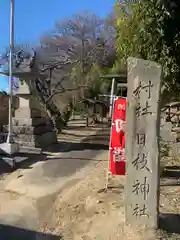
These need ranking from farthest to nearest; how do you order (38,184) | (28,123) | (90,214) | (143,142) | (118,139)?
(28,123)
(38,184)
(118,139)
(90,214)
(143,142)

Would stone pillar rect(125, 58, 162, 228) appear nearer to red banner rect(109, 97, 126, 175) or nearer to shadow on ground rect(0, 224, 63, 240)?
shadow on ground rect(0, 224, 63, 240)

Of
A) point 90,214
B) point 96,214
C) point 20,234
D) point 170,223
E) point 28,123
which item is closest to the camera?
point 170,223

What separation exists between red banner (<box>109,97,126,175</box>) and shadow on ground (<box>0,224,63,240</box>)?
2.31m

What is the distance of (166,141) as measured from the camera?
A: 46.9 feet

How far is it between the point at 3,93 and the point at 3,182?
9.89m

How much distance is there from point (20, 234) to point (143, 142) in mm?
2400

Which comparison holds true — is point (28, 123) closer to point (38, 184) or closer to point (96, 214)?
point (38, 184)

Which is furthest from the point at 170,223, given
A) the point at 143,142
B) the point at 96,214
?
the point at 143,142

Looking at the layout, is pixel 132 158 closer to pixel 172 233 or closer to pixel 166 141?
pixel 172 233

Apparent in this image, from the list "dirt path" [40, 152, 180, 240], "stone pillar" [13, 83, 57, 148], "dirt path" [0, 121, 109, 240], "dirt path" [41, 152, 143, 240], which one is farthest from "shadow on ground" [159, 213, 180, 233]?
"stone pillar" [13, 83, 57, 148]

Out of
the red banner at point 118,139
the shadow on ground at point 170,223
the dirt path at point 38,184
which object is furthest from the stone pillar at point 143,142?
the red banner at point 118,139

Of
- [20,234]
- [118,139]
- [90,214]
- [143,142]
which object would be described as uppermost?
[143,142]

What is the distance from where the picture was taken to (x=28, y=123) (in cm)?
1297

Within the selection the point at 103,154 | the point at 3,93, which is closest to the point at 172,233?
the point at 103,154
